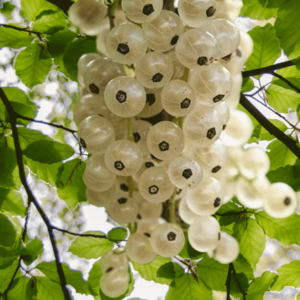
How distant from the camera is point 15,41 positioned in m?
1.19

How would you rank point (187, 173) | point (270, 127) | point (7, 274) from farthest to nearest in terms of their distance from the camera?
point (7, 274), point (270, 127), point (187, 173)

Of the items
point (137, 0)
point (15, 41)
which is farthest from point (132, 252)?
point (15, 41)

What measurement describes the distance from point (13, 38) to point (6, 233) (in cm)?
64

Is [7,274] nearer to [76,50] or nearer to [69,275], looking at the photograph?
[69,275]

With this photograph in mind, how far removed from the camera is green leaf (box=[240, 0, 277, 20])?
1.16 meters

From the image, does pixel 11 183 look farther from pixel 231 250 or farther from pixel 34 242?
pixel 231 250

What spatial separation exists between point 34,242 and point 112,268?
17.7 inches

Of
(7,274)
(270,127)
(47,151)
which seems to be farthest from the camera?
(7,274)

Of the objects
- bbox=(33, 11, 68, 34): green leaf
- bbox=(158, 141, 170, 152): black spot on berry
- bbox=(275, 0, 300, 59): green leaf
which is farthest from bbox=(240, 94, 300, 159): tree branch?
bbox=(33, 11, 68, 34): green leaf

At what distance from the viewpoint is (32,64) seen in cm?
130

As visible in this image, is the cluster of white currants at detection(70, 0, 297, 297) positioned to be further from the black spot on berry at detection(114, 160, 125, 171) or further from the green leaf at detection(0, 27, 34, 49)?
the green leaf at detection(0, 27, 34, 49)

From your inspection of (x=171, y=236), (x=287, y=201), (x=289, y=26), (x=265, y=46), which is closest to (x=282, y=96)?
(x=265, y=46)

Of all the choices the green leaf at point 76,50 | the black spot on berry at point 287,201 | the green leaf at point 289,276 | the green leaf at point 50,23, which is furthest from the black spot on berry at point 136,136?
the green leaf at point 289,276

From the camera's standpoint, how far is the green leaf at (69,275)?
3.73ft
